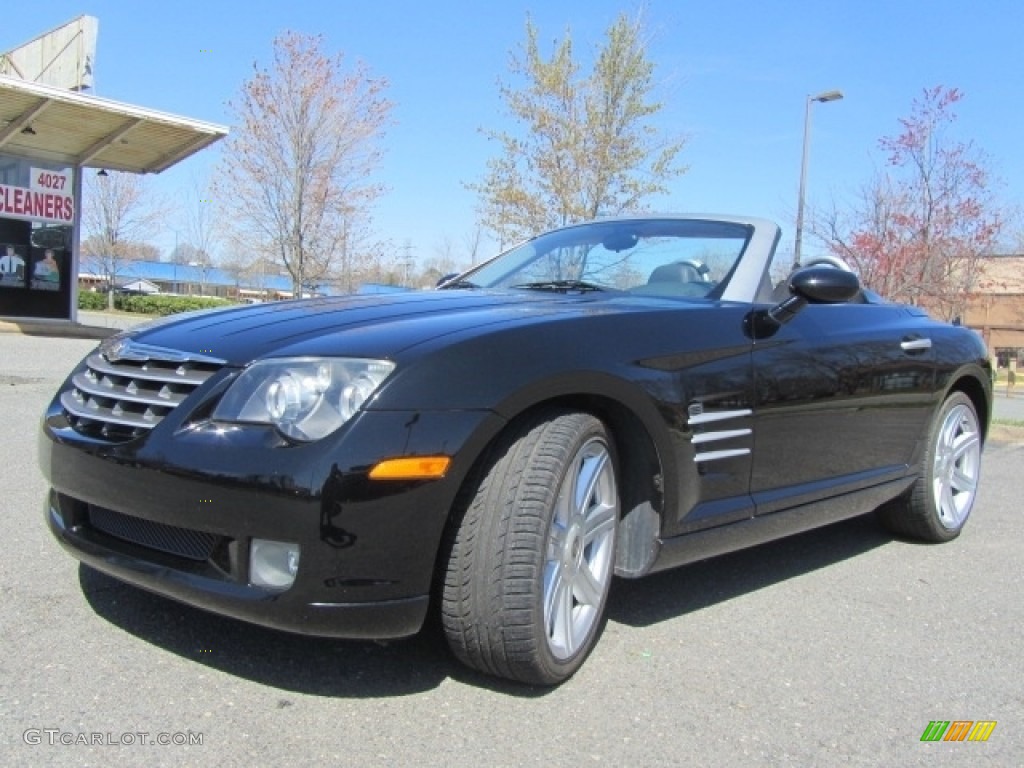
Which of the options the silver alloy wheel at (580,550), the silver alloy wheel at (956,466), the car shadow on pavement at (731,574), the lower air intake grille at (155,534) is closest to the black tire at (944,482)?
the silver alloy wheel at (956,466)

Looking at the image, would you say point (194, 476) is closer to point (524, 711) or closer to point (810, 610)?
point (524, 711)

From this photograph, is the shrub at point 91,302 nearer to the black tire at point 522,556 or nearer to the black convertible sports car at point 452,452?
the black convertible sports car at point 452,452

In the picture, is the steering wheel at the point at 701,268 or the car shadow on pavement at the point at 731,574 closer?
the car shadow on pavement at the point at 731,574

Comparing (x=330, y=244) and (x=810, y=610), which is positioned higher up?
(x=330, y=244)

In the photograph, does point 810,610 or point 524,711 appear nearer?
point 524,711

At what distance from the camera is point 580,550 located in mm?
2668

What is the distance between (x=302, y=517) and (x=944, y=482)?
370cm

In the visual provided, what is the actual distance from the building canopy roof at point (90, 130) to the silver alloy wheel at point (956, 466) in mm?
13948

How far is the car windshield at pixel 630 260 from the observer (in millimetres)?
3666

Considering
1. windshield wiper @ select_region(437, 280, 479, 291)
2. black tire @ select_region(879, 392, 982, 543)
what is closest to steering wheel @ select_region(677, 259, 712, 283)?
windshield wiper @ select_region(437, 280, 479, 291)

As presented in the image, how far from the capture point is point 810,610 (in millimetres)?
3451

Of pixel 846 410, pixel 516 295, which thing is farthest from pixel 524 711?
pixel 846 410

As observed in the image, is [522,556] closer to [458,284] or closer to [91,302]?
[458,284]

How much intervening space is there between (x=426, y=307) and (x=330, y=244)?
20.6 m
